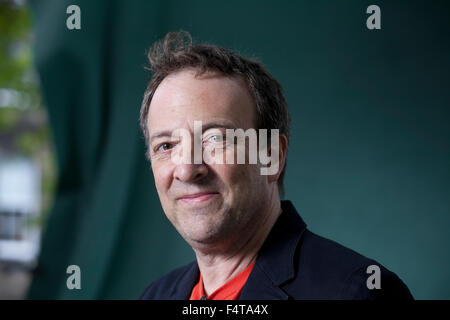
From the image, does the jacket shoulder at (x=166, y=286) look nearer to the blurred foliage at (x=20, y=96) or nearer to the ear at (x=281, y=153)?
the ear at (x=281, y=153)

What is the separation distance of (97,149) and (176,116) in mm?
694

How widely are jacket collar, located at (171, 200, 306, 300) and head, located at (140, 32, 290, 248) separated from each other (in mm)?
68

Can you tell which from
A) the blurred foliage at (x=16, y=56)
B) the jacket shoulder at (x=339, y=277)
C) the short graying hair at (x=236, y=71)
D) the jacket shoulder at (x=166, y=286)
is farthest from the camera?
the blurred foliage at (x=16, y=56)

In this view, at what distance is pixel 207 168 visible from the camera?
101cm

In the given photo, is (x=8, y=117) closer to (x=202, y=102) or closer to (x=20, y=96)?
(x=20, y=96)

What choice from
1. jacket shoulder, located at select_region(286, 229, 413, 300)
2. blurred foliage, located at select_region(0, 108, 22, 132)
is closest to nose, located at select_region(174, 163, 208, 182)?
jacket shoulder, located at select_region(286, 229, 413, 300)

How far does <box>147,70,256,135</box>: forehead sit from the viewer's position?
100 cm

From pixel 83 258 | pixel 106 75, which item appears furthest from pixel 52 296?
pixel 106 75

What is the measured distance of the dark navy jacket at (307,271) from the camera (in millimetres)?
958

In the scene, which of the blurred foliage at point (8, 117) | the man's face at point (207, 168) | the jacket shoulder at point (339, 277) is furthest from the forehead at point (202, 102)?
the blurred foliage at point (8, 117)

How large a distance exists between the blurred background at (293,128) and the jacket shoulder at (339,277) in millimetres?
342

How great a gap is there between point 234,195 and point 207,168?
9 cm

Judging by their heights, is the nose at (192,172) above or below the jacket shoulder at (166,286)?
above
